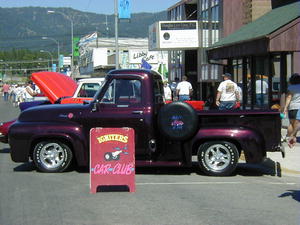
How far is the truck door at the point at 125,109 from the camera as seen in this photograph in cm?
975

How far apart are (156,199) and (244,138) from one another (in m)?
2.39

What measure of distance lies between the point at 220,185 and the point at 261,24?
11.7 m

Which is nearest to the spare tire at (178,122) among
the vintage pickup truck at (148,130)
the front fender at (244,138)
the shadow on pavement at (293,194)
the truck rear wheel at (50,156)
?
the vintage pickup truck at (148,130)

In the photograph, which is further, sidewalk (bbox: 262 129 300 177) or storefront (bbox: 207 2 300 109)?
storefront (bbox: 207 2 300 109)

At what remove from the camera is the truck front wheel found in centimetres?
978

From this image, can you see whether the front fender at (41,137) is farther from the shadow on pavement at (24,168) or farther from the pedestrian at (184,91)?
the pedestrian at (184,91)

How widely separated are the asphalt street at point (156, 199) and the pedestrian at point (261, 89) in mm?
9466

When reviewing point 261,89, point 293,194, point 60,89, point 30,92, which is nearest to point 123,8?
point 30,92

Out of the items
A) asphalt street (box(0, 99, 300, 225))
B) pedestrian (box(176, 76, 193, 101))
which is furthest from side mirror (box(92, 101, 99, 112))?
pedestrian (box(176, 76, 193, 101))

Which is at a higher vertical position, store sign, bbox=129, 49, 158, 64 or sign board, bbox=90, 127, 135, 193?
store sign, bbox=129, 49, 158, 64

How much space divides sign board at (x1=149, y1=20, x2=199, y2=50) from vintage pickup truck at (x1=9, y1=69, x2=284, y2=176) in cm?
2069

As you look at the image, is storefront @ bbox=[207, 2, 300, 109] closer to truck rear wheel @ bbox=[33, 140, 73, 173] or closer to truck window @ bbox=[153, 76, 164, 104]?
truck window @ bbox=[153, 76, 164, 104]

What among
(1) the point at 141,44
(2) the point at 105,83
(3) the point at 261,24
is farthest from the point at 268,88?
(1) the point at 141,44

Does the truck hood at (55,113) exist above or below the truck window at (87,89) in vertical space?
below
